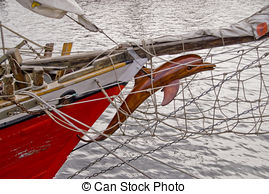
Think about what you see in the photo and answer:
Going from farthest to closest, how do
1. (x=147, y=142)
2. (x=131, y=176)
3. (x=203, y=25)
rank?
(x=203, y=25)
(x=147, y=142)
(x=131, y=176)

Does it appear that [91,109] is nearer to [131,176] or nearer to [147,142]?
[131,176]

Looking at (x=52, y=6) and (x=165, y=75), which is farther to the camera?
(x=165, y=75)

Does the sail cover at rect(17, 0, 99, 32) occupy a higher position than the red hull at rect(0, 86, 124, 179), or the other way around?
the sail cover at rect(17, 0, 99, 32)

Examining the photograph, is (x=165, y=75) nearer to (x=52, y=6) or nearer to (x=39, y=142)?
(x=52, y=6)

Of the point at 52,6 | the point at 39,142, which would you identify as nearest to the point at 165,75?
the point at 52,6

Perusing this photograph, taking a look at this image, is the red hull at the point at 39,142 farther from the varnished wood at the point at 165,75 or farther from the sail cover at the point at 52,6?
the sail cover at the point at 52,6

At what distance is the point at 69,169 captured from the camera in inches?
254

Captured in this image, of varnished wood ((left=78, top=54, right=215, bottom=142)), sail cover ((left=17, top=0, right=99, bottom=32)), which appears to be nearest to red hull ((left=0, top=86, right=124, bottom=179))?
varnished wood ((left=78, top=54, right=215, bottom=142))

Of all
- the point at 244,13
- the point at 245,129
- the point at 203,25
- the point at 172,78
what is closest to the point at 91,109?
the point at 172,78

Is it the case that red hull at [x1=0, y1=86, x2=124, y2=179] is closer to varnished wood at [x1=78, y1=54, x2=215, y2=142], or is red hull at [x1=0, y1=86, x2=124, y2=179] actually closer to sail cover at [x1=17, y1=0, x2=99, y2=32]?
varnished wood at [x1=78, y1=54, x2=215, y2=142]

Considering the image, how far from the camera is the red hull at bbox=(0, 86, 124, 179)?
416cm

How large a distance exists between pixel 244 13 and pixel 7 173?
2961 centimetres

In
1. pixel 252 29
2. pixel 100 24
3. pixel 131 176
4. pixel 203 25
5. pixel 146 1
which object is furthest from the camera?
pixel 146 1

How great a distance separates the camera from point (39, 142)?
4527 millimetres
